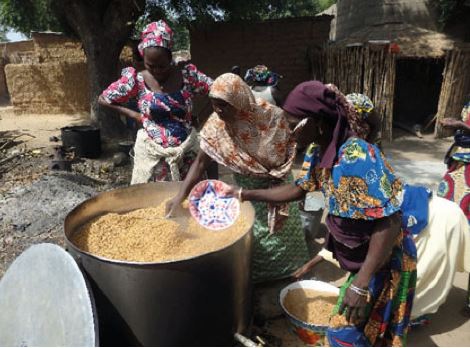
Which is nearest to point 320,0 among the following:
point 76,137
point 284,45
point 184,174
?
point 284,45

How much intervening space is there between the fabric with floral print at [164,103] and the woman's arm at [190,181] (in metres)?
0.45

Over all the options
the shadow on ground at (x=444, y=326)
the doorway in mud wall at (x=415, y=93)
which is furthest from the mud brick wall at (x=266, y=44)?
the shadow on ground at (x=444, y=326)

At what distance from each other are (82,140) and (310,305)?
5960 millimetres

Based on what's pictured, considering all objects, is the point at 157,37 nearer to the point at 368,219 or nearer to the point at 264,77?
the point at 368,219

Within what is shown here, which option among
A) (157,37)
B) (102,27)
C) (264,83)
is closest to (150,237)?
(157,37)

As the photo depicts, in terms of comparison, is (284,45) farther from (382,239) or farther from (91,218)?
(382,239)

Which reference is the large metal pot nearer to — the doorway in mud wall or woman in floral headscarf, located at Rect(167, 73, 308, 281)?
woman in floral headscarf, located at Rect(167, 73, 308, 281)

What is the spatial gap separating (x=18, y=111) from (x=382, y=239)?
46.3 feet

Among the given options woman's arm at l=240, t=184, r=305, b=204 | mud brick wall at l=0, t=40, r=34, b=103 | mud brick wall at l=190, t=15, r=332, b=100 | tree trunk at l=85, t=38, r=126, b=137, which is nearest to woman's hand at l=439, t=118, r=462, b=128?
woman's arm at l=240, t=184, r=305, b=204

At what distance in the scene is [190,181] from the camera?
2.73 m

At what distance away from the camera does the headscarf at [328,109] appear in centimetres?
164

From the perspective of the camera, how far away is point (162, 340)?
2.08 metres

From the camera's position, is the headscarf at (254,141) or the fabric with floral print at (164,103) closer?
the headscarf at (254,141)

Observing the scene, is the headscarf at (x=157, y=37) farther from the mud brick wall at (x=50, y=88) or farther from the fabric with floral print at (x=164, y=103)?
the mud brick wall at (x=50, y=88)
